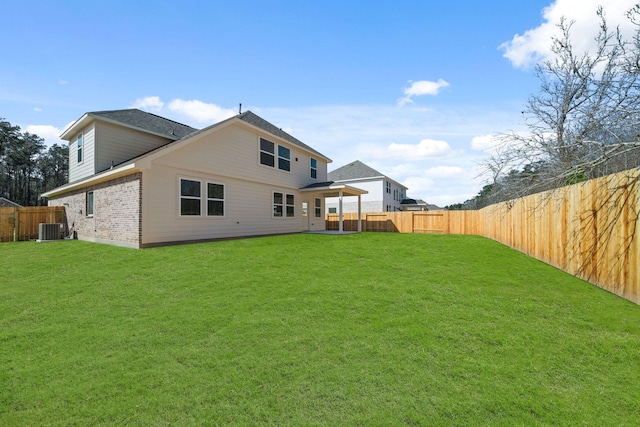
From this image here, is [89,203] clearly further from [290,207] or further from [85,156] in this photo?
[290,207]

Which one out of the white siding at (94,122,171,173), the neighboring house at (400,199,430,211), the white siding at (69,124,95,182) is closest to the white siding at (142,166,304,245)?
the white siding at (94,122,171,173)

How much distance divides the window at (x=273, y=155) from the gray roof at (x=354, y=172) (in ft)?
51.7

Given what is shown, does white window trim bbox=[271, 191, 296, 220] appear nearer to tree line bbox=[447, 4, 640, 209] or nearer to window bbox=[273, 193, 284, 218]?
window bbox=[273, 193, 284, 218]

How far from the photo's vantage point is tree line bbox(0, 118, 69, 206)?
4072 cm

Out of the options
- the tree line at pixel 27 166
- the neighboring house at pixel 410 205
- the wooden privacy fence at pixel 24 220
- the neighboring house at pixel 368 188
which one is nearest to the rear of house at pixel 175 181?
the wooden privacy fence at pixel 24 220

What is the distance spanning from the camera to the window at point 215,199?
12.2 meters

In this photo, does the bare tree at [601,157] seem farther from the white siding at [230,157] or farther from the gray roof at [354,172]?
the gray roof at [354,172]

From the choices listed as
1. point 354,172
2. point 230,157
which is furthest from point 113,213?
point 354,172

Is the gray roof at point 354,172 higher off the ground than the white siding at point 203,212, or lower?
higher

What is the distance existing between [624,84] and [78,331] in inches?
406

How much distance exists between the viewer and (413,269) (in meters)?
6.85

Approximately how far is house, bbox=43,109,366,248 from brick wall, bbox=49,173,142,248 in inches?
1.5

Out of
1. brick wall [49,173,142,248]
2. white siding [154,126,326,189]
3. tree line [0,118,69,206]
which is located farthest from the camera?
tree line [0,118,69,206]

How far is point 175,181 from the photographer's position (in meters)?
11.0
